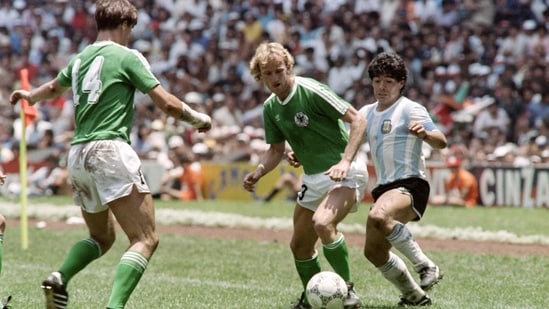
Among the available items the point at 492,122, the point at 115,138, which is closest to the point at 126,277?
the point at 115,138

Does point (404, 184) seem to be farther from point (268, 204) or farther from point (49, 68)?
point (49, 68)

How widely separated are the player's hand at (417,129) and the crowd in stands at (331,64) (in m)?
12.2

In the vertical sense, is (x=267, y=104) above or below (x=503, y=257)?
above

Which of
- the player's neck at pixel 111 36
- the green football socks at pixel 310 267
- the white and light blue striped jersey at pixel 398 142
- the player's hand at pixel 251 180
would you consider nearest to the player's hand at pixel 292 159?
the player's hand at pixel 251 180

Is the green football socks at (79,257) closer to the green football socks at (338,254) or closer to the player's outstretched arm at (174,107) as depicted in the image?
the player's outstretched arm at (174,107)

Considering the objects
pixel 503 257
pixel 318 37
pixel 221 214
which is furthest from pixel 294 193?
pixel 503 257

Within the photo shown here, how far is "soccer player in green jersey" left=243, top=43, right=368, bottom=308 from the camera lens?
7.82m

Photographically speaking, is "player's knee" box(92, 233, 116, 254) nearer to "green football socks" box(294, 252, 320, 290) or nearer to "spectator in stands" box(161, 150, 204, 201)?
"green football socks" box(294, 252, 320, 290)

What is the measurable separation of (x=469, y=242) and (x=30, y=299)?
7.06 metres

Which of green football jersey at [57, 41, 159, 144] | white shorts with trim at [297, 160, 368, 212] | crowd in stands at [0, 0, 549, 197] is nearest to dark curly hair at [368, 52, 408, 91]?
white shorts with trim at [297, 160, 368, 212]

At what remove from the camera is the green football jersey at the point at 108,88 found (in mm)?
6776

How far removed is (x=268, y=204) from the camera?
20.8m

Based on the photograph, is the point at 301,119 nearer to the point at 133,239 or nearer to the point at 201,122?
the point at 201,122

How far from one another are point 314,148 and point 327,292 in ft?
4.12
